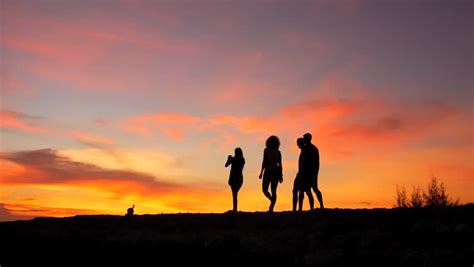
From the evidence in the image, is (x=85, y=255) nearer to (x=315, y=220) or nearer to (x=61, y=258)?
(x=61, y=258)

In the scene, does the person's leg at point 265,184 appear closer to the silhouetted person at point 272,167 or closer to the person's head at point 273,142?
the silhouetted person at point 272,167

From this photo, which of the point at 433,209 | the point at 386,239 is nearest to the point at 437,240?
the point at 386,239

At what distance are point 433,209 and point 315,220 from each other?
3198 mm

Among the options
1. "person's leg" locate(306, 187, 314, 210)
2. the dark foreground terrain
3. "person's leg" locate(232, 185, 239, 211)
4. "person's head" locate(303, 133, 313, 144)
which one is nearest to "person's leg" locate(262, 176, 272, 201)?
the dark foreground terrain

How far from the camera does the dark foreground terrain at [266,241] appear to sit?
12.1m

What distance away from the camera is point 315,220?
15.3 meters

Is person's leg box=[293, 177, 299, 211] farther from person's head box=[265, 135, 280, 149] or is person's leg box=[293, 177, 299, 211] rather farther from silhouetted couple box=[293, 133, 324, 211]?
person's head box=[265, 135, 280, 149]

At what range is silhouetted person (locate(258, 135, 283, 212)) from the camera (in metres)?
18.8

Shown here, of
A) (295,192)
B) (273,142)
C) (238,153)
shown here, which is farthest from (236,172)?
(295,192)

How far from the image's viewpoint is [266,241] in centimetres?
1396

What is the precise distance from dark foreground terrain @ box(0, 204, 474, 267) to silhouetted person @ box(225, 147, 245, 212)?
2.25m

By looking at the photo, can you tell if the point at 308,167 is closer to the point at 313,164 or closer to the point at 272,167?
the point at 313,164

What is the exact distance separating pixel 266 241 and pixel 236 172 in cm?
643

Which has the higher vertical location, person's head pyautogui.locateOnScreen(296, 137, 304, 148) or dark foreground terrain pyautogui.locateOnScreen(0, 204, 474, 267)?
person's head pyautogui.locateOnScreen(296, 137, 304, 148)
